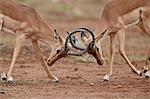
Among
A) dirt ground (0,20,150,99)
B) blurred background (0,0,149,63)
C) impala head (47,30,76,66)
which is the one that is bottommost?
dirt ground (0,20,150,99)

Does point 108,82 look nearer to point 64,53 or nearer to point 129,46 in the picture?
point 64,53

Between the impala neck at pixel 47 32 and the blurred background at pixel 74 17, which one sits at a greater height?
the blurred background at pixel 74 17

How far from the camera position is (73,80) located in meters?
12.0

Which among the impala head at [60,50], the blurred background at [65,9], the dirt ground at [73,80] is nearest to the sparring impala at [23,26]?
the impala head at [60,50]

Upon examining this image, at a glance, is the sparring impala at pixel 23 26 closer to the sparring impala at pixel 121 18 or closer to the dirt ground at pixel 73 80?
the dirt ground at pixel 73 80

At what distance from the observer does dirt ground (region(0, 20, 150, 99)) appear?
1019 cm

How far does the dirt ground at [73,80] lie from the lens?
10.2 meters

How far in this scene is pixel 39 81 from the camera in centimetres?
1172

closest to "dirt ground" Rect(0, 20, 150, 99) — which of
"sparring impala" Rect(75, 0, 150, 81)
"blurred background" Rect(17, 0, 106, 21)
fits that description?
"sparring impala" Rect(75, 0, 150, 81)

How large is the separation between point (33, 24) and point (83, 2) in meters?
22.2

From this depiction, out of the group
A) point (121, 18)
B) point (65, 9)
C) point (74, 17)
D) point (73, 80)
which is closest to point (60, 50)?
point (73, 80)

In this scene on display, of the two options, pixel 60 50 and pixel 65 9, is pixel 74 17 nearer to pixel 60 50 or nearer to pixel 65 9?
pixel 65 9

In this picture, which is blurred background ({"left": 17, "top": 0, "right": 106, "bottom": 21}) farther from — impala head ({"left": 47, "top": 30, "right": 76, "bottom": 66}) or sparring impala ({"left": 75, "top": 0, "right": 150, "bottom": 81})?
impala head ({"left": 47, "top": 30, "right": 76, "bottom": 66})

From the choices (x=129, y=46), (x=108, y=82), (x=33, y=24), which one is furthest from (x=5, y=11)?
(x=129, y=46)
